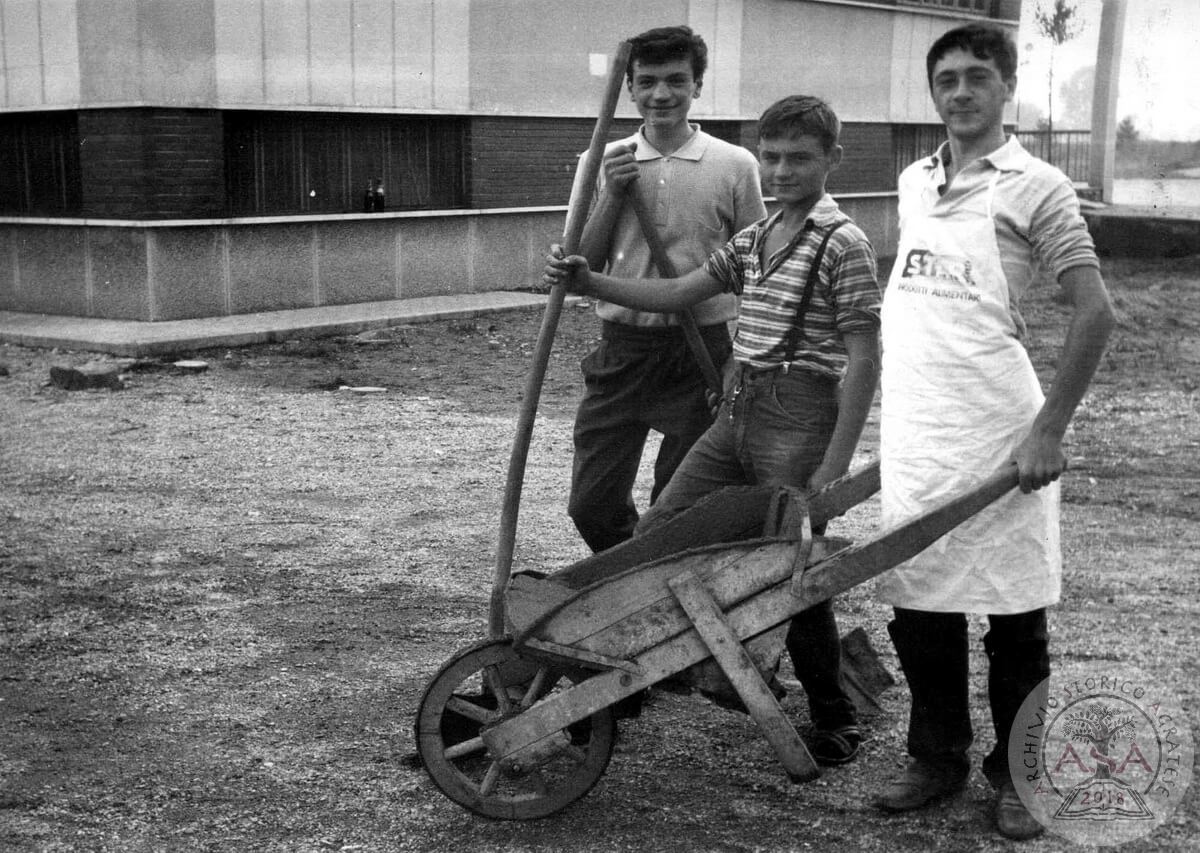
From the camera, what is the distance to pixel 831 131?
151 inches

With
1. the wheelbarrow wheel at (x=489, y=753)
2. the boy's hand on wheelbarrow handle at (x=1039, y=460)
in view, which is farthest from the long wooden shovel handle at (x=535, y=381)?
the boy's hand on wheelbarrow handle at (x=1039, y=460)

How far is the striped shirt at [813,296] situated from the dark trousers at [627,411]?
1.49 ft

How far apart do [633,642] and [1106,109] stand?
30419 millimetres

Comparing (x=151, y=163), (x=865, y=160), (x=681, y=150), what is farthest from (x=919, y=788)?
(x=865, y=160)

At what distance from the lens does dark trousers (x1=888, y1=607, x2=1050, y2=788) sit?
355 centimetres

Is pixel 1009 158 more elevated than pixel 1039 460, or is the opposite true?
pixel 1009 158

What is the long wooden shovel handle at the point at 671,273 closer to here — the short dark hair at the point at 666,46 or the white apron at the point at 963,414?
the short dark hair at the point at 666,46

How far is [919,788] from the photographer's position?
366 cm

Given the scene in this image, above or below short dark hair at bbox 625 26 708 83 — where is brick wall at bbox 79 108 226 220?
below

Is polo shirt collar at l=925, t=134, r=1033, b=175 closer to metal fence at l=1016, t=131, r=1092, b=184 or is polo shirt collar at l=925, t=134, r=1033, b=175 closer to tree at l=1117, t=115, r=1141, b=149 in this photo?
metal fence at l=1016, t=131, r=1092, b=184

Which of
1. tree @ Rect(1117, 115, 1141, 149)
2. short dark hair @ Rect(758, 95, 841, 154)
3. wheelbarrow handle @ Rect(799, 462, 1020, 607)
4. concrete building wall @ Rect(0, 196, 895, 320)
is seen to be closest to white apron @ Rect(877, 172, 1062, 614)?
wheelbarrow handle @ Rect(799, 462, 1020, 607)

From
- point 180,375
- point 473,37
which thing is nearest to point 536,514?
point 180,375

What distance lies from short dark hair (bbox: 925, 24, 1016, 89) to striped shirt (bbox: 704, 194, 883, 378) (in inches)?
19.9

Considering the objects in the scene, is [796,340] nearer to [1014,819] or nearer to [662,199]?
[662,199]
